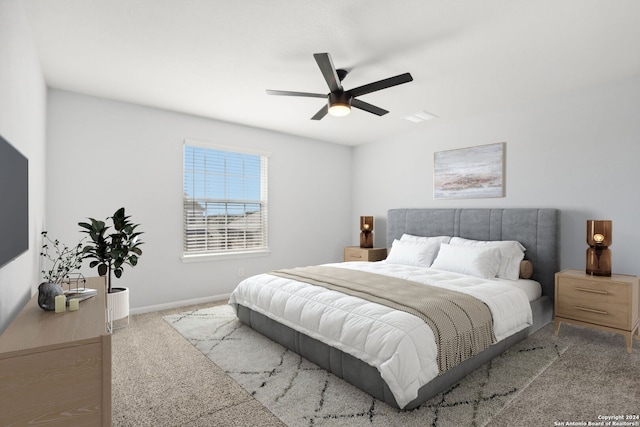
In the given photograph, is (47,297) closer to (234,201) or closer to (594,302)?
(234,201)

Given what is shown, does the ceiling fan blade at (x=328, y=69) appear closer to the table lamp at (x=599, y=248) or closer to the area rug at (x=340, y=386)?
the area rug at (x=340, y=386)

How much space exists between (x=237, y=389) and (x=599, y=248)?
354 cm

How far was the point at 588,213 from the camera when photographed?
3.64m

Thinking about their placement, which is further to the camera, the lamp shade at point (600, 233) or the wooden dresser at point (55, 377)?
the lamp shade at point (600, 233)

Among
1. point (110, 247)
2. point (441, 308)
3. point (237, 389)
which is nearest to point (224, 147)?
point (110, 247)

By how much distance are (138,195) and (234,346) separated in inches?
90.7

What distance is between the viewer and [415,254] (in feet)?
14.3

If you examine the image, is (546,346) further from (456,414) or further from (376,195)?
(376,195)

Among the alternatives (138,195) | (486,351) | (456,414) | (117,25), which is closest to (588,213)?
(486,351)

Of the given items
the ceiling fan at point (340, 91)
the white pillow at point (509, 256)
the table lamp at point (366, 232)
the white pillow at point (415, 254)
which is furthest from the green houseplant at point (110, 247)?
the white pillow at point (509, 256)

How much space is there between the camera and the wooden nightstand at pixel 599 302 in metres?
2.97

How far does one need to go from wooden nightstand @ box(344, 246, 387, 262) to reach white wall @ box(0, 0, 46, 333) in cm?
402

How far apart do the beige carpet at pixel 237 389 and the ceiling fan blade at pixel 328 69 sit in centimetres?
237

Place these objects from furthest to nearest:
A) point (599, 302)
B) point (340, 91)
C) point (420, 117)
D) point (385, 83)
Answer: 1. point (420, 117)
2. point (599, 302)
3. point (340, 91)
4. point (385, 83)
